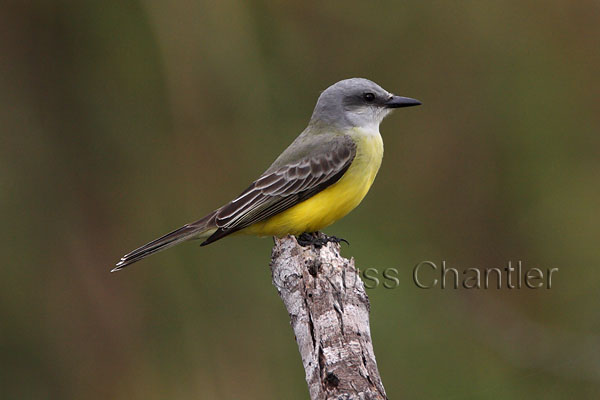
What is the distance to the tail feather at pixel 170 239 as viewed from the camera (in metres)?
5.21

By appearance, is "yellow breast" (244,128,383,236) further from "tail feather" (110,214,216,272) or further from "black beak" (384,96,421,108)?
"black beak" (384,96,421,108)

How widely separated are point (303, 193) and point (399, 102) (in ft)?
3.33

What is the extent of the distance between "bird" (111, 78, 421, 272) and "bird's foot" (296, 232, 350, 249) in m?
0.01

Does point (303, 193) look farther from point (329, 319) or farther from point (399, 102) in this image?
point (329, 319)

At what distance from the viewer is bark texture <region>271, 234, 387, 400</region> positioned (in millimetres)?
3219

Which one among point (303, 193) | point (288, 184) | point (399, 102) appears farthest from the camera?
point (399, 102)

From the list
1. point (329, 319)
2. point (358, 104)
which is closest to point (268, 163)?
point (358, 104)

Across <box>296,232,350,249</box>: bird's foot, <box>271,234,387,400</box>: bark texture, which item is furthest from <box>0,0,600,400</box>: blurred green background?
<box>271,234,387,400</box>: bark texture

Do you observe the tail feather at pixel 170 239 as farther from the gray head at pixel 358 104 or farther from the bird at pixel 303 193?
the gray head at pixel 358 104

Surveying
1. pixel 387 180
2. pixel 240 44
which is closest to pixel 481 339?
pixel 387 180

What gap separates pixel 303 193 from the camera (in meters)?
5.28

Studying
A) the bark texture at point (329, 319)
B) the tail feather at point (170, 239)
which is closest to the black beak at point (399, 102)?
the tail feather at point (170, 239)

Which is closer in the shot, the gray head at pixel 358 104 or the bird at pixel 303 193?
the bird at pixel 303 193

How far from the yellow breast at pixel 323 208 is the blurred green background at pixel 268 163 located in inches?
21.4
